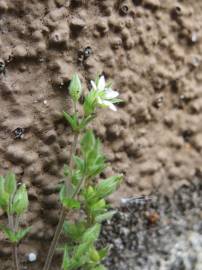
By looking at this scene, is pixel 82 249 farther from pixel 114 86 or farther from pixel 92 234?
pixel 114 86

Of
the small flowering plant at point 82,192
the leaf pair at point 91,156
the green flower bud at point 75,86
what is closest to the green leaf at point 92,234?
the small flowering plant at point 82,192

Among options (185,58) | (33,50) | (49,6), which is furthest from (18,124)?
(185,58)

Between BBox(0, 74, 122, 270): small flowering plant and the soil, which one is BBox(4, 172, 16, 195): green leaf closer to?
BBox(0, 74, 122, 270): small flowering plant

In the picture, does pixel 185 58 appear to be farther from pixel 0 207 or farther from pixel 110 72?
pixel 0 207

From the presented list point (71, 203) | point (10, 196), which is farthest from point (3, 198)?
point (71, 203)

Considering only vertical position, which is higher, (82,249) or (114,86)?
(114,86)
